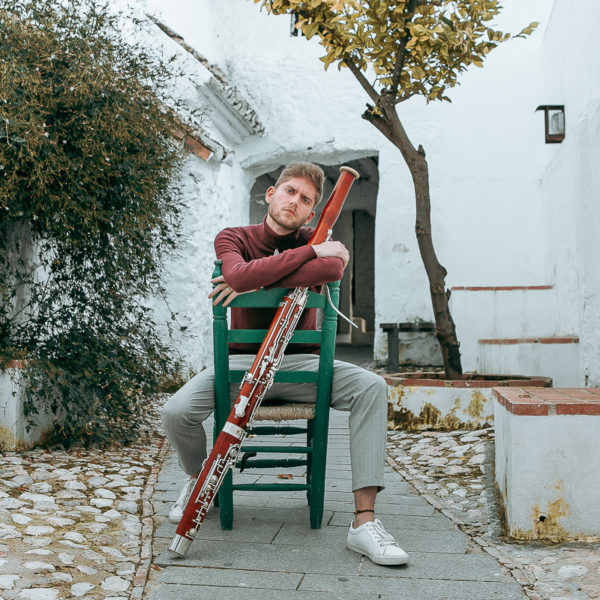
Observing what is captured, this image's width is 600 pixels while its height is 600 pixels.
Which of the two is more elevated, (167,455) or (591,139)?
(591,139)

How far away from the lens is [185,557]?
2.39 metres

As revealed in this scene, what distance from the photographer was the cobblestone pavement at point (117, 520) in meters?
2.15

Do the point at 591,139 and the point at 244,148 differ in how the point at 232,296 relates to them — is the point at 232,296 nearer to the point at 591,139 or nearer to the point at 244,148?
the point at 591,139

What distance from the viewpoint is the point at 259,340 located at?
258cm

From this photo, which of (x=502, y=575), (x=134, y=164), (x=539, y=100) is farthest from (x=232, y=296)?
(x=539, y=100)

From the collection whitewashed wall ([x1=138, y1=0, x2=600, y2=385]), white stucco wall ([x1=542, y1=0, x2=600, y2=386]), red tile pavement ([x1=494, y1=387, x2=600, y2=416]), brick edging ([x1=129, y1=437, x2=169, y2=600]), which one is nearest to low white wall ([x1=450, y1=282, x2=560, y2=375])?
whitewashed wall ([x1=138, y1=0, x2=600, y2=385])

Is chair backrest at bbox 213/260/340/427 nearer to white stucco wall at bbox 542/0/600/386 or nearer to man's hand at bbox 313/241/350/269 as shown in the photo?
man's hand at bbox 313/241/350/269

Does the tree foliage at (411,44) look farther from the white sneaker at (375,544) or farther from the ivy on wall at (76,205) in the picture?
the white sneaker at (375,544)

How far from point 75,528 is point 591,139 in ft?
11.7

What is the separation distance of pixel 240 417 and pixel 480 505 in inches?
50.8

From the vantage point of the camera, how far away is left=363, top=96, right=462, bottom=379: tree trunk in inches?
193

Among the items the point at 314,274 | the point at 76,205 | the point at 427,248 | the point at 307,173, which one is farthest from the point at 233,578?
the point at 427,248

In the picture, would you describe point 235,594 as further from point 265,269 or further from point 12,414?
point 12,414

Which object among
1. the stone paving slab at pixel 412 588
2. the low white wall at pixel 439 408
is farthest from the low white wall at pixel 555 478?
the low white wall at pixel 439 408
